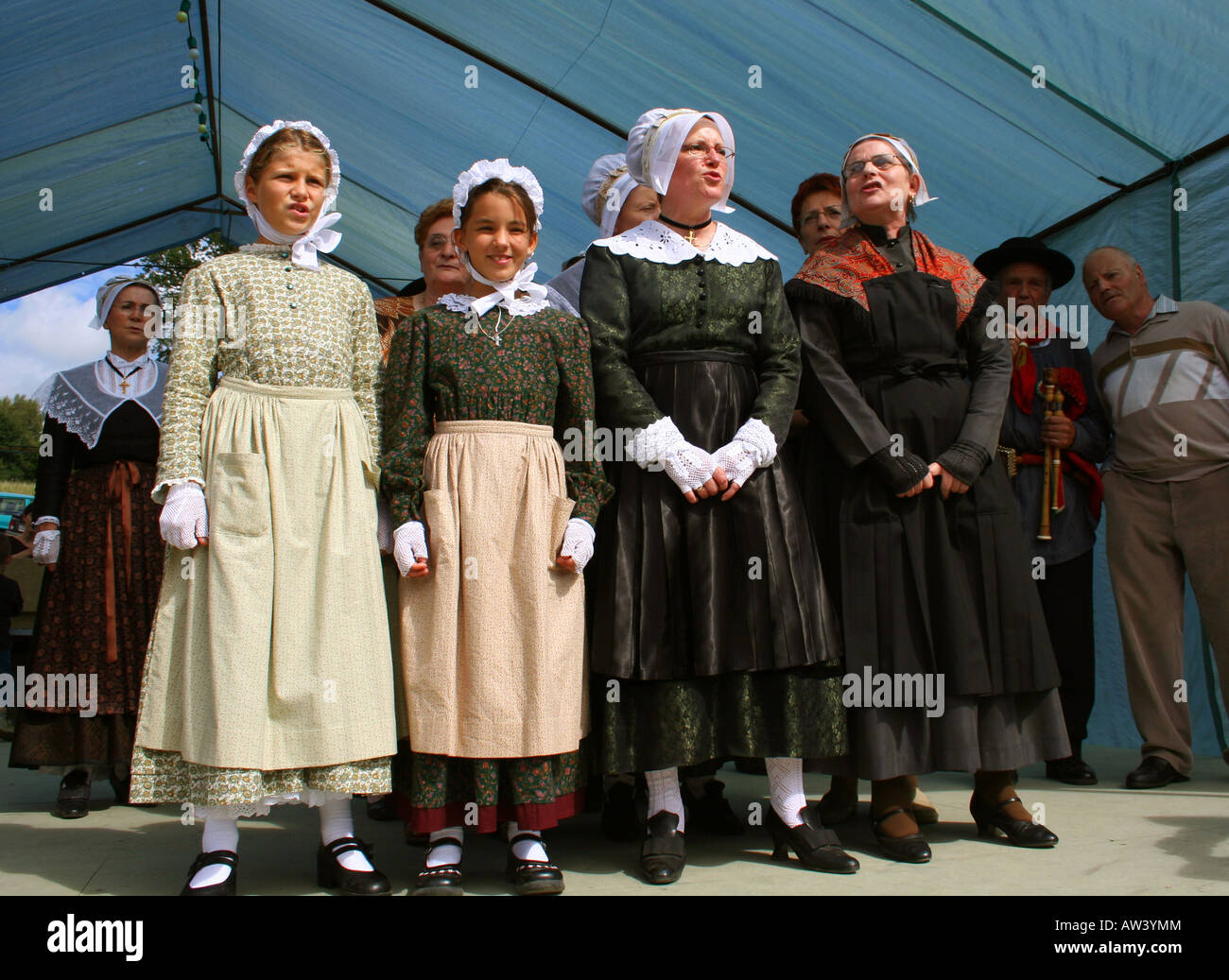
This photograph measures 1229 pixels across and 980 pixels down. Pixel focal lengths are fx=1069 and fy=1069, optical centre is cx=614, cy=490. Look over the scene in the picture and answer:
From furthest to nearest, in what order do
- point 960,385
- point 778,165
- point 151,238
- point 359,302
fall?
1. point 151,238
2. point 778,165
3. point 960,385
4. point 359,302

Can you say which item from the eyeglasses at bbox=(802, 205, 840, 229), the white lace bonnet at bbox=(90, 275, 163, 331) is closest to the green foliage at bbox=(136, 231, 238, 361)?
the white lace bonnet at bbox=(90, 275, 163, 331)

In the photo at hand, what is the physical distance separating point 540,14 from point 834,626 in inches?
139

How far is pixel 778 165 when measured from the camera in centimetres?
545

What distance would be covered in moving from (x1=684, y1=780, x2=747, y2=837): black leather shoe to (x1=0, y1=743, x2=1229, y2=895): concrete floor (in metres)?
0.06

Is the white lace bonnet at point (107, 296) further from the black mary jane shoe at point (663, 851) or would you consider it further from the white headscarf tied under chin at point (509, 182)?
the black mary jane shoe at point (663, 851)

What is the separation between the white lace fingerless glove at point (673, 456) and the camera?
2.81m

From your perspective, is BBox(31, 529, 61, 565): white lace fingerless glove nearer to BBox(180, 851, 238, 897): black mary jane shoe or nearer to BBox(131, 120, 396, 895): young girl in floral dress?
BBox(131, 120, 396, 895): young girl in floral dress

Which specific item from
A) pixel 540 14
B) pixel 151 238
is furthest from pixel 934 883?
pixel 151 238

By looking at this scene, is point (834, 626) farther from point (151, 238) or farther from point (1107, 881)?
point (151, 238)

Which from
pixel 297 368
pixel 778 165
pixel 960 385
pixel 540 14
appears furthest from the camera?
pixel 778 165

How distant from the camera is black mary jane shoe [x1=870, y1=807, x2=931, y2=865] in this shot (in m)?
2.87

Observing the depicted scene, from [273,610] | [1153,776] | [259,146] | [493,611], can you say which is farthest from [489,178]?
[1153,776]

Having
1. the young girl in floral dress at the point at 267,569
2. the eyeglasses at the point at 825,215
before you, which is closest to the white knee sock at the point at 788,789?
the young girl in floral dress at the point at 267,569

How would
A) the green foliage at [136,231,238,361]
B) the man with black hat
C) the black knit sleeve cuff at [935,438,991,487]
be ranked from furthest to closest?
the green foliage at [136,231,238,361]
the man with black hat
the black knit sleeve cuff at [935,438,991,487]
